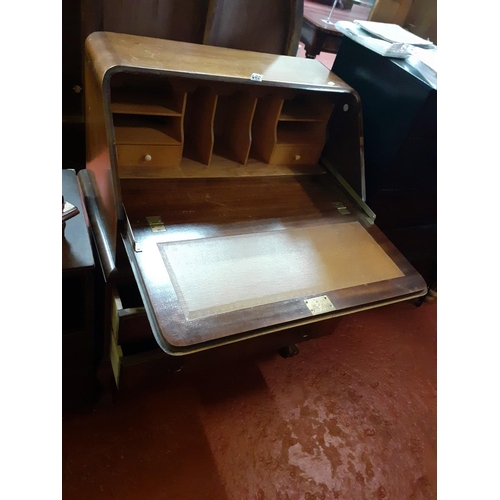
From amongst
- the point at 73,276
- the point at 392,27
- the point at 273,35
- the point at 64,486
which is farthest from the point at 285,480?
the point at 392,27

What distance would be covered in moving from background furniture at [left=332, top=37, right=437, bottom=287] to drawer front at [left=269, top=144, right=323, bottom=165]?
19cm

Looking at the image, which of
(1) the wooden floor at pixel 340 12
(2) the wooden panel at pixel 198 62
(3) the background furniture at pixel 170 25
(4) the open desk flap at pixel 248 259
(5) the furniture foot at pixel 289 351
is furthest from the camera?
(1) the wooden floor at pixel 340 12

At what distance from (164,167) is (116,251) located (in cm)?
31

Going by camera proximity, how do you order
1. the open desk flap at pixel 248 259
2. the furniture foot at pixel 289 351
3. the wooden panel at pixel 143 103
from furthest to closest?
the furniture foot at pixel 289 351
the wooden panel at pixel 143 103
the open desk flap at pixel 248 259

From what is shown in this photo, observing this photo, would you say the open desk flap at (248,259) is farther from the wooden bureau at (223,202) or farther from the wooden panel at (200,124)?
the wooden panel at (200,124)

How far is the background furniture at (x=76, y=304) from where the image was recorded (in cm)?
103

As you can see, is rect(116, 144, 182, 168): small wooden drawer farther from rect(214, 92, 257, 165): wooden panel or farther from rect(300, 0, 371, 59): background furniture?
rect(300, 0, 371, 59): background furniture

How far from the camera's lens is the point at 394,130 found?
4.42ft

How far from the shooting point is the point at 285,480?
1369mm

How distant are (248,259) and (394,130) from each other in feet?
2.30

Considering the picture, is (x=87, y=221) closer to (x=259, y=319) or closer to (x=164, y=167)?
(x=164, y=167)

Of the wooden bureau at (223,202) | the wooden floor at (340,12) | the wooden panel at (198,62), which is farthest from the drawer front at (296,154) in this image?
the wooden floor at (340,12)

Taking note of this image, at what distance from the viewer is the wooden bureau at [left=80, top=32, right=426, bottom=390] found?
3.02 ft

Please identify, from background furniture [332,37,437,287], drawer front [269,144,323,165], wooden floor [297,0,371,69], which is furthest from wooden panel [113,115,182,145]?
wooden floor [297,0,371,69]
